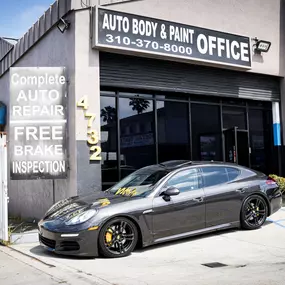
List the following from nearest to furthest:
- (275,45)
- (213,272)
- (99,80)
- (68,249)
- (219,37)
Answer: (213,272) → (68,249) → (99,80) → (219,37) → (275,45)

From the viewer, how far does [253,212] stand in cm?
794

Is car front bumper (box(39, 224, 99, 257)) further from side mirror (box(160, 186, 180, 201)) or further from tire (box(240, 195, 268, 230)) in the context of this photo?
tire (box(240, 195, 268, 230))

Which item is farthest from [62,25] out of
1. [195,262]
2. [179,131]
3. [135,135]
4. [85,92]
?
[195,262]

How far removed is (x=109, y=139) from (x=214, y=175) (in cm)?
383

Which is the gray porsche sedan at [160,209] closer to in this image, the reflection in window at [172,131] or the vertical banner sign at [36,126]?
the vertical banner sign at [36,126]

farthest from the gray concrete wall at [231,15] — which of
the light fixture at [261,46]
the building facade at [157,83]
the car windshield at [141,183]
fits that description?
the car windshield at [141,183]

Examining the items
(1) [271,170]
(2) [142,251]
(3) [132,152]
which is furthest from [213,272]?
(1) [271,170]

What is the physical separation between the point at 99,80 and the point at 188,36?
2.97 meters

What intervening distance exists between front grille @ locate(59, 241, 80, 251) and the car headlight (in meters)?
0.29

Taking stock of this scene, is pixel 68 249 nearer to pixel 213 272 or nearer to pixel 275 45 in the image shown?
pixel 213 272

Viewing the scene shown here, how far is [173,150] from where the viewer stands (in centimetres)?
1179

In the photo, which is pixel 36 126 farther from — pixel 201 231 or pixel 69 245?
pixel 201 231

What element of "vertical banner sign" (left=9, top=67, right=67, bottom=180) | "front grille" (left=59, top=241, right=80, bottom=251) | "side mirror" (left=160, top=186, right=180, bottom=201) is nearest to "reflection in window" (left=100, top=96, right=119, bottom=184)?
"vertical banner sign" (left=9, top=67, right=67, bottom=180)

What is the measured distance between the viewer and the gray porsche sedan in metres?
6.13
